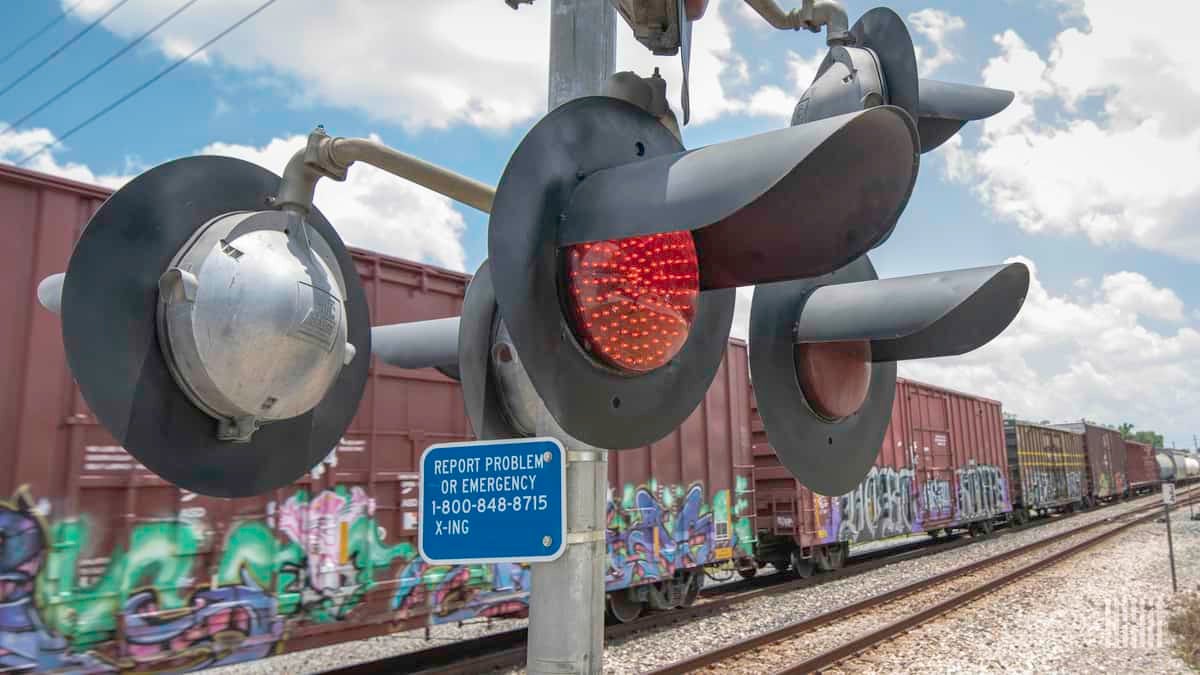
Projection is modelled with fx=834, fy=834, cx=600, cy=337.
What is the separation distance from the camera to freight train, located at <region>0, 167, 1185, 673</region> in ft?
18.9

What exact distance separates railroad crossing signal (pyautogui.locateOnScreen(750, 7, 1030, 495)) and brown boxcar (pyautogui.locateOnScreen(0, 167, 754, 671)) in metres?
5.28

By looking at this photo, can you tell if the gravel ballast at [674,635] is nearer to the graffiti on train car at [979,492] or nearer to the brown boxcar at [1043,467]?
the graffiti on train car at [979,492]

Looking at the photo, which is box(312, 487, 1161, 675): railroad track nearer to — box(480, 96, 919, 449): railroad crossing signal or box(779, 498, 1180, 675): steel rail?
box(779, 498, 1180, 675): steel rail

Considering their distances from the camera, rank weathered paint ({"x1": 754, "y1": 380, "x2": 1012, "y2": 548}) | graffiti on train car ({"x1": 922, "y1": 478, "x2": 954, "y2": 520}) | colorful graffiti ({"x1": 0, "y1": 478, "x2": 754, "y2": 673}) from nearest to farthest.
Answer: colorful graffiti ({"x1": 0, "y1": 478, "x2": 754, "y2": 673}) < weathered paint ({"x1": 754, "y1": 380, "x2": 1012, "y2": 548}) < graffiti on train car ({"x1": 922, "y1": 478, "x2": 954, "y2": 520})

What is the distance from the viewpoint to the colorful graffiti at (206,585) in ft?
18.4

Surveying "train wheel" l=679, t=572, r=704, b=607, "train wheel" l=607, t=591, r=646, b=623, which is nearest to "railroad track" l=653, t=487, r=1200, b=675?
"train wheel" l=679, t=572, r=704, b=607

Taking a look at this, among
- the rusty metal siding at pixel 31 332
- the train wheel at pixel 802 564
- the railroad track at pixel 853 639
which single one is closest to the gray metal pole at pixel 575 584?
the rusty metal siding at pixel 31 332

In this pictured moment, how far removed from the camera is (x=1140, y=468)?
49875 millimetres

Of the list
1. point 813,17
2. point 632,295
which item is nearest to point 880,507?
point 813,17

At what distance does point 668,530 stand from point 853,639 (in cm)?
276

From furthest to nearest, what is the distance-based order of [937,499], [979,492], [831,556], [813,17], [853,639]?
[979,492] < [937,499] < [831,556] < [853,639] < [813,17]

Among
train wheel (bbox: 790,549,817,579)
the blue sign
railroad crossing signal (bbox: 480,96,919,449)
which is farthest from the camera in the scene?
train wheel (bbox: 790,549,817,579)

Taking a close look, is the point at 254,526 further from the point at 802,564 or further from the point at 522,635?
the point at 802,564

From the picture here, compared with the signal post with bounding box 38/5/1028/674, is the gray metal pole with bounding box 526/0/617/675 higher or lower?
lower
